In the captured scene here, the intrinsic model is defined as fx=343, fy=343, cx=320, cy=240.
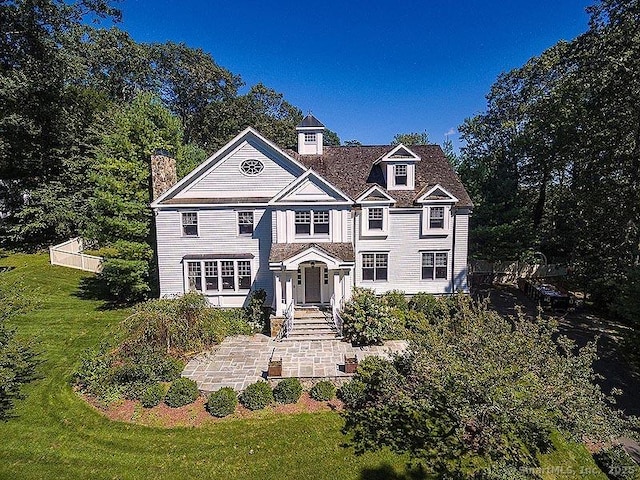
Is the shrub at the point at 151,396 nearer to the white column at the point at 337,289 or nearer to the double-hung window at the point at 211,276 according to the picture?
the double-hung window at the point at 211,276

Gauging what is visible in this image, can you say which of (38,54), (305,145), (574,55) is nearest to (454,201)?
(305,145)

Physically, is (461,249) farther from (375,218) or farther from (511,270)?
(511,270)

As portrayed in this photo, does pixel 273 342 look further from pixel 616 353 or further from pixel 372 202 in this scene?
pixel 616 353

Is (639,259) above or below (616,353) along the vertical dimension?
above

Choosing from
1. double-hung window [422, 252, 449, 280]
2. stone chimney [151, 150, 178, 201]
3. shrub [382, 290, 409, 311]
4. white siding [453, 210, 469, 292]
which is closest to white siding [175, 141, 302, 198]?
stone chimney [151, 150, 178, 201]

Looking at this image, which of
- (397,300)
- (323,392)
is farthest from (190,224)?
(397,300)
